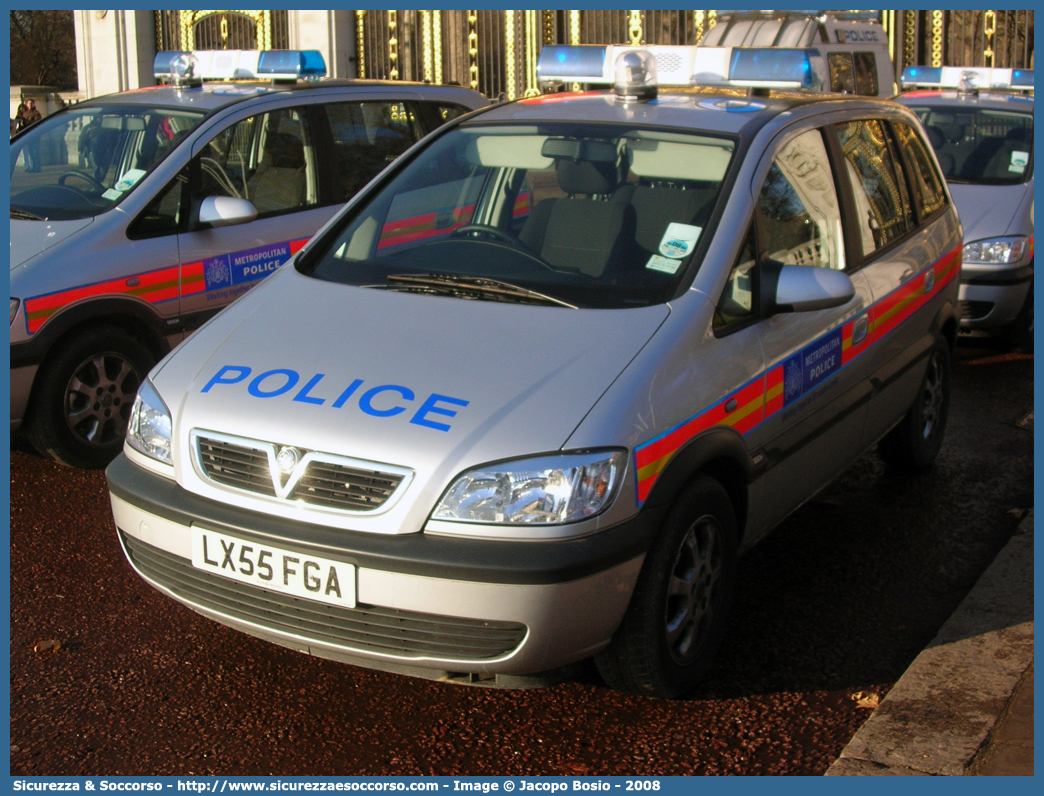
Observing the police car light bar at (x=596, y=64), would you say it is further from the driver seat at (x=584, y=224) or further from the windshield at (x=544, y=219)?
the driver seat at (x=584, y=224)

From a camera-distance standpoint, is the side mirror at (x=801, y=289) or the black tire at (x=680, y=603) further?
the side mirror at (x=801, y=289)

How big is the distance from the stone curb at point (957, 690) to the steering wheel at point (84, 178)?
14.2ft

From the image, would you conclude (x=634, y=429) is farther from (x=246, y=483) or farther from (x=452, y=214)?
(x=452, y=214)

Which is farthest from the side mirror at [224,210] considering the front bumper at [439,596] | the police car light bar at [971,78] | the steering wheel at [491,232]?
the police car light bar at [971,78]

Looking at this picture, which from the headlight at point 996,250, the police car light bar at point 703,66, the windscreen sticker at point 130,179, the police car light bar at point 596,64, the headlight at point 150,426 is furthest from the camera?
the headlight at point 996,250

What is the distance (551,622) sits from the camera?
2.88 metres

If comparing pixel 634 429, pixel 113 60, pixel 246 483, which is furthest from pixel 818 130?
pixel 113 60

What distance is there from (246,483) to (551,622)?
2.98ft

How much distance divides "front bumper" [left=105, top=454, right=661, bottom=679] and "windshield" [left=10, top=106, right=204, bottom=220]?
115 inches

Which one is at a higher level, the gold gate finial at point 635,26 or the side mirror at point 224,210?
the gold gate finial at point 635,26

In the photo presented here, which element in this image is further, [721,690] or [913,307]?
[913,307]

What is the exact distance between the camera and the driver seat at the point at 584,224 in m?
3.70

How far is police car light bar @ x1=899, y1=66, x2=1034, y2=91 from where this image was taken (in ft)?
31.9

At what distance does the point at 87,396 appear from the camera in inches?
211
